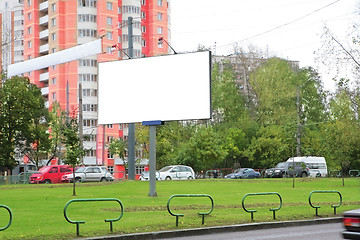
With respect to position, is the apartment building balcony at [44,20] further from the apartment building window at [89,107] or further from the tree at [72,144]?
the tree at [72,144]

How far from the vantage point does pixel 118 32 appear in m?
103

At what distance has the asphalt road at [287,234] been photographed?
14125 millimetres

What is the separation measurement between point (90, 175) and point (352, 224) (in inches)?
1717

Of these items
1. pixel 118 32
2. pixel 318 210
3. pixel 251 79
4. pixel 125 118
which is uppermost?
pixel 118 32

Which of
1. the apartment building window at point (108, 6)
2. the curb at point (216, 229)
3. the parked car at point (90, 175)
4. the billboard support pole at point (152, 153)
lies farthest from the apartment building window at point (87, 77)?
the curb at point (216, 229)

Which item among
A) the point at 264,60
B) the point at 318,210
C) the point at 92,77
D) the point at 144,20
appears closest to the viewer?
the point at 318,210

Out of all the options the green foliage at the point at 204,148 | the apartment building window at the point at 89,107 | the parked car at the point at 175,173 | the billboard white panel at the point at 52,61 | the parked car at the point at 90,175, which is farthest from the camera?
the apartment building window at the point at 89,107

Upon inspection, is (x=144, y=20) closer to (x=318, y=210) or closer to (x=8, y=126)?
(x=8, y=126)

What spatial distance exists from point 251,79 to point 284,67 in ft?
22.2

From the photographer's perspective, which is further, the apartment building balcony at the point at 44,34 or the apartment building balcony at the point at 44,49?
the apartment building balcony at the point at 44,49

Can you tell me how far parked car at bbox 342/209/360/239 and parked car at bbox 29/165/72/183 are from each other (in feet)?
139

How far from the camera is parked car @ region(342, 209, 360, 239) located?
385 inches

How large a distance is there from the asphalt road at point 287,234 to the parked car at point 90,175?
118 ft

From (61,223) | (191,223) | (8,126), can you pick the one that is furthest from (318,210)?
(8,126)
